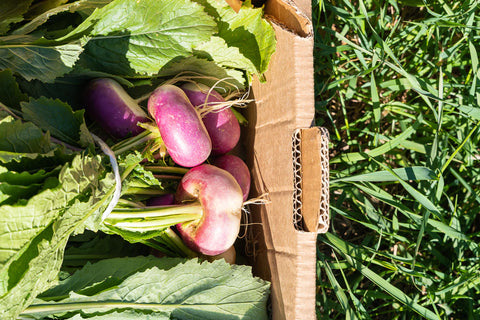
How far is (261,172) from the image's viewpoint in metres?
1.46

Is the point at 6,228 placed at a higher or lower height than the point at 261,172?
higher

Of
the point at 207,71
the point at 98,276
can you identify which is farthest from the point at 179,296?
the point at 207,71

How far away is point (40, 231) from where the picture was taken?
33.3 inches

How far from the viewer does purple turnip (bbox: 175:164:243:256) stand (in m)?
1.28

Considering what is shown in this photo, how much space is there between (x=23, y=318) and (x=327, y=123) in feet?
4.36

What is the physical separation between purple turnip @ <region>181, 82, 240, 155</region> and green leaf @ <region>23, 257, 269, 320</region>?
0.43 m

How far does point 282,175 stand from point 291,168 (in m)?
0.06

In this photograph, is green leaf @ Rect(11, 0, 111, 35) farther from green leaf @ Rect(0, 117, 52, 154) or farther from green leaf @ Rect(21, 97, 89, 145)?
green leaf @ Rect(0, 117, 52, 154)

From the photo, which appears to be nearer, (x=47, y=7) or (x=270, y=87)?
(x=47, y=7)

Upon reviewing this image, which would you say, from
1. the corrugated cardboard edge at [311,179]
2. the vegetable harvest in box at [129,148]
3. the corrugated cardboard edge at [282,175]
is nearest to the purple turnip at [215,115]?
the vegetable harvest in box at [129,148]

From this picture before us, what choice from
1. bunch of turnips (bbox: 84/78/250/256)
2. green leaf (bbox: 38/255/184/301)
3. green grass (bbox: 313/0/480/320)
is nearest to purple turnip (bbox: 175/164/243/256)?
bunch of turnips (bbox: 84/78/250/256)

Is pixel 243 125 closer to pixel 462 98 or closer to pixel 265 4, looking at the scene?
pixel 265 4

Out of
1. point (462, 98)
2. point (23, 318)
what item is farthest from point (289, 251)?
point (462, 98)

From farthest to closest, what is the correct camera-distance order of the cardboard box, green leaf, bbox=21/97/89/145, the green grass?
the green grass < the cardboard box < green leaf, bbox=21/97/89/145
